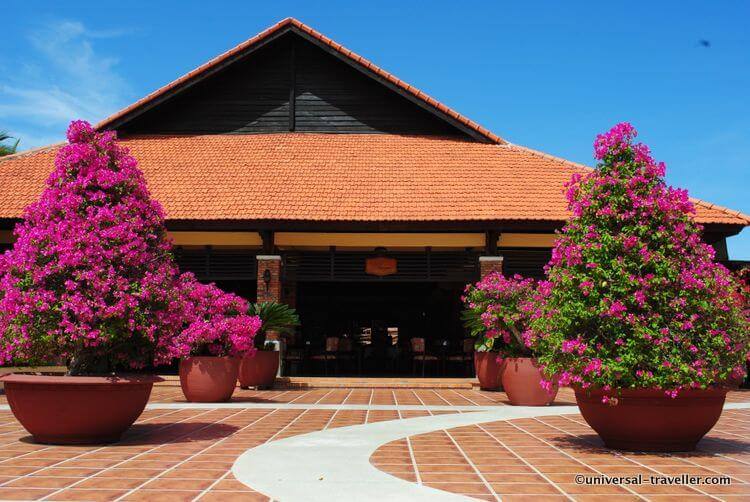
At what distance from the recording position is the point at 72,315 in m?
6.35

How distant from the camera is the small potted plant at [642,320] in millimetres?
5953

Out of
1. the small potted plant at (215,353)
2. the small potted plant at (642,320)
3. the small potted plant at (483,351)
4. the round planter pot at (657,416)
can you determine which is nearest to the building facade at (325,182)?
the small potted plant at (483,351)

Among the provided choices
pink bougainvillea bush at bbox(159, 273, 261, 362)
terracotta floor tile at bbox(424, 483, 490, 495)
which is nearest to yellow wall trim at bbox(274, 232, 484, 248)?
pink bougainvillea bush at bbox(159, 273, 261, 362)

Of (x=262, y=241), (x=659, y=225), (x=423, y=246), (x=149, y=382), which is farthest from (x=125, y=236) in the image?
(x=423, y=246)

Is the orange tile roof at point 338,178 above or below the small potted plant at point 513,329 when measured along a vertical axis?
above

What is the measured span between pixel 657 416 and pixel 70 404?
5.39 meters

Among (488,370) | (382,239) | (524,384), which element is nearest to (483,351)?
(488,370)

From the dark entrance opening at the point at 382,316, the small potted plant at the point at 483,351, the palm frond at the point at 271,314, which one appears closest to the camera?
the small potted plant at the point at 483,351

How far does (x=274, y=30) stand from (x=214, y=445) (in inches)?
548

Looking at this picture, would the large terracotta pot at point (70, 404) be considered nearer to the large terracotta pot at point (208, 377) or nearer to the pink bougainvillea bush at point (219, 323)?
the pink bougainvillea bush at point (219, 323)

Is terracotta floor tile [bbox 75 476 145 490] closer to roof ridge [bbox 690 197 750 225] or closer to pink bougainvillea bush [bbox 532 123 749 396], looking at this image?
pink bougainvillea bush [bbox 532 123 749 396]

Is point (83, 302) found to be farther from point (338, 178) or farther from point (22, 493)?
point (338, 178)

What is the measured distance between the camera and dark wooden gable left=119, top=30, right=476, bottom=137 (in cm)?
1814

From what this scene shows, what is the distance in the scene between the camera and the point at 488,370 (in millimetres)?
12953
